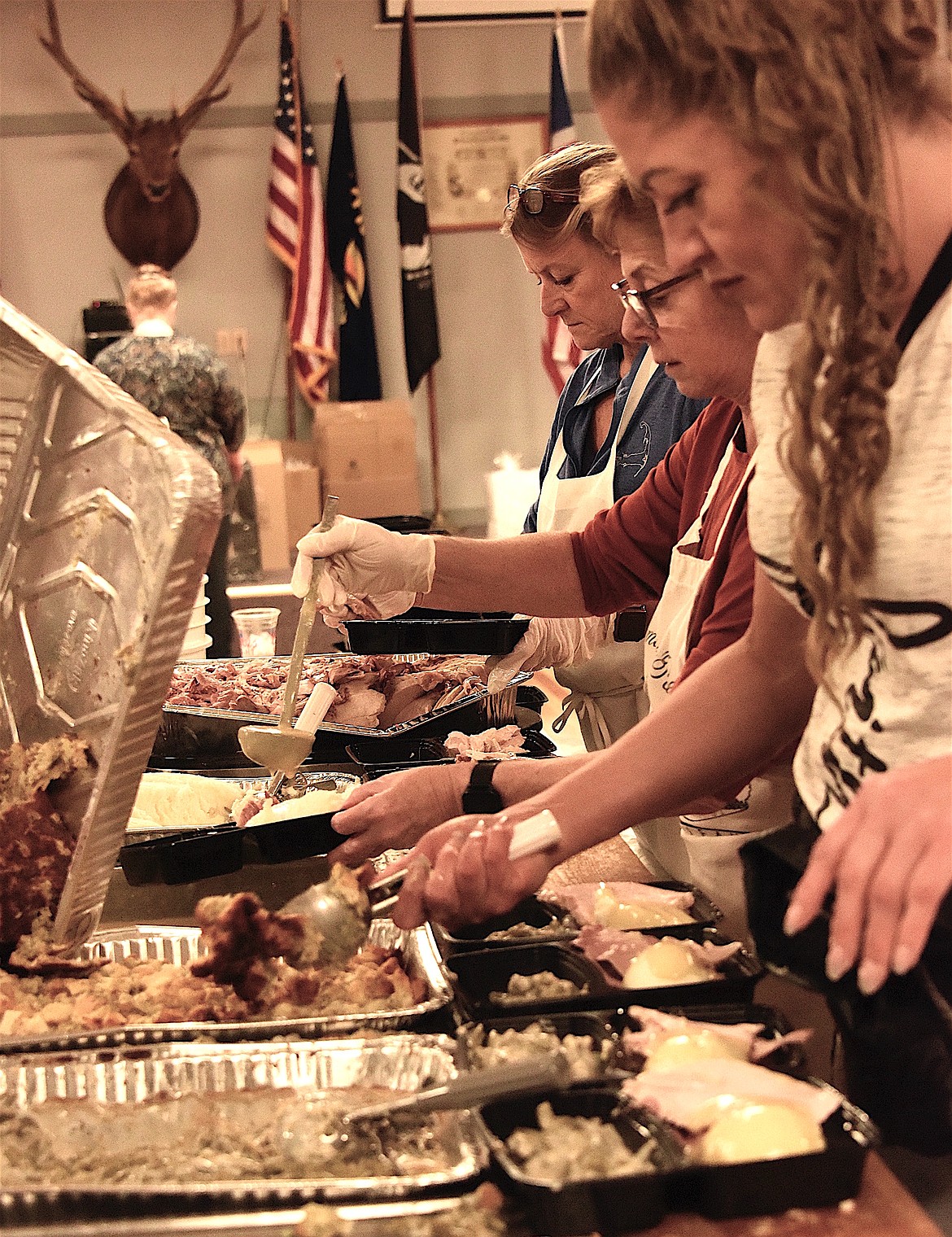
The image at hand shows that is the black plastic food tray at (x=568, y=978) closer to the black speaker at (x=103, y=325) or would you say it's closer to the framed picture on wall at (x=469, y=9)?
the black speaker at (x=103, y=325)

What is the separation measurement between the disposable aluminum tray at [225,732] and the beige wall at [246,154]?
5955 mm

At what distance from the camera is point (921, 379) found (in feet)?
3.83

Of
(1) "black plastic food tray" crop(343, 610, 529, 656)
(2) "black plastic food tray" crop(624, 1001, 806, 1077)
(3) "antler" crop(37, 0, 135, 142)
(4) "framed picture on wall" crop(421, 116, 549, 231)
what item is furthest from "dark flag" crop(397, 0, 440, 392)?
(2) "black plastic food tray" crop(624, 1001, 806, 1077)

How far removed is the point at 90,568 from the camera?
1592 millimetres

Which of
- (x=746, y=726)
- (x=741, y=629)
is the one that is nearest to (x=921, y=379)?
(x=746, y=726)

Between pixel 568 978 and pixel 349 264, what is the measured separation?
23.2 ft

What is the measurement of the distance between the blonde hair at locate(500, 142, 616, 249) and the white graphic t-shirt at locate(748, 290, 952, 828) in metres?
1.48

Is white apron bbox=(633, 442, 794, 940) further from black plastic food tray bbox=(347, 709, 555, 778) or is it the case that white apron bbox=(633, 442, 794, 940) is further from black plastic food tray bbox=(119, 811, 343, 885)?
black plastic food tray bbox=(119, 811, 343, 885)

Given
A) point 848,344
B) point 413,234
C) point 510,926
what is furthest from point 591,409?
point 413,234

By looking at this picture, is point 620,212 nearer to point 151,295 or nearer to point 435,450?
point 151,295

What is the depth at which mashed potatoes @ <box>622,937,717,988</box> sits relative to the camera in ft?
4.64

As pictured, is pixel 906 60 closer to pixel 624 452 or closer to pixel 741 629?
pixel 741 629

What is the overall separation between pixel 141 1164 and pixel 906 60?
1211mm

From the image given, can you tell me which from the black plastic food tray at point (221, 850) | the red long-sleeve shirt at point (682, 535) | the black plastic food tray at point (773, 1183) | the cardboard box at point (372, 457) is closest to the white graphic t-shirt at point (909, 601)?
the black plastic food tray at point (773, 1183)
